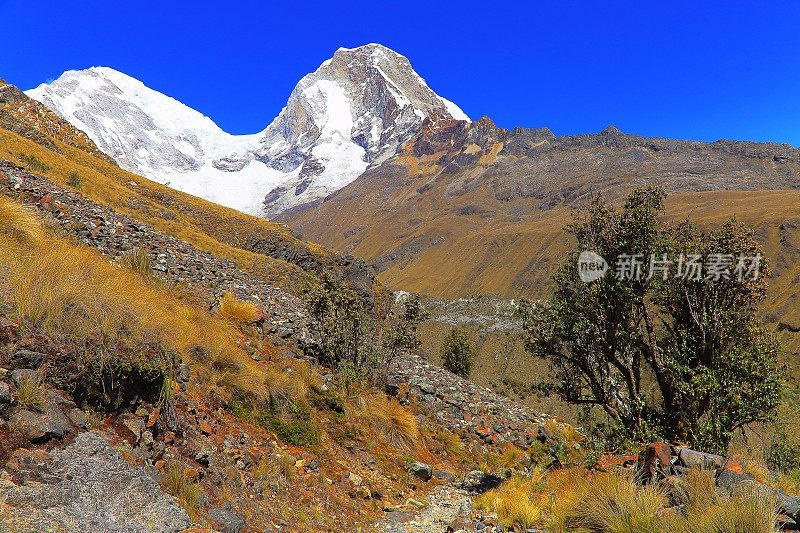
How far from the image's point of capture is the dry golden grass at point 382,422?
9.97m

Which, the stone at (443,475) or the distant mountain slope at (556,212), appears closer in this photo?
the stone at (443,475)

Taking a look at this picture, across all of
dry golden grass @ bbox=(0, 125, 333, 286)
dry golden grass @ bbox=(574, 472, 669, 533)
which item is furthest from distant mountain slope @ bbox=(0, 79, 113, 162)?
dry golden grass @ bbox=(574, 472, 669, 533)

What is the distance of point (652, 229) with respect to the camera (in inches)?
381

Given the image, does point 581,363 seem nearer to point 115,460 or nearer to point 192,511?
point 192,511

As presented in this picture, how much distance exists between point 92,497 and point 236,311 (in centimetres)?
752

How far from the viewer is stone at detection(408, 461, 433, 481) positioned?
372 inches

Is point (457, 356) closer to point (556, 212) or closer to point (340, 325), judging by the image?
→ point (340, 325)

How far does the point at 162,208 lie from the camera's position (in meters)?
25.1

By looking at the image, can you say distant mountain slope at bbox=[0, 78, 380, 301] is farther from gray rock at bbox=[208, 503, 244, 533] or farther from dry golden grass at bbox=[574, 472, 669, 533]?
dry golden grass at bbox=[574, 472, 669, 533]

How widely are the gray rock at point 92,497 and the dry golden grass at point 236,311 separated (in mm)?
6636

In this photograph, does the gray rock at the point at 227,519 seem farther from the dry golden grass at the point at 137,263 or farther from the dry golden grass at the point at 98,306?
the dry golden grass at the point at 137,263

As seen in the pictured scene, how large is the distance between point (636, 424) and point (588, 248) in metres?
3.70

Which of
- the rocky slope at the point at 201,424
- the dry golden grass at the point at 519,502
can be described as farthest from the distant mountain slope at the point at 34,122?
the dry golden grass at the point at 519,502

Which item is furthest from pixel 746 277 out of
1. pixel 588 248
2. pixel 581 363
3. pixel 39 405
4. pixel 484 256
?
pixel 484 256
